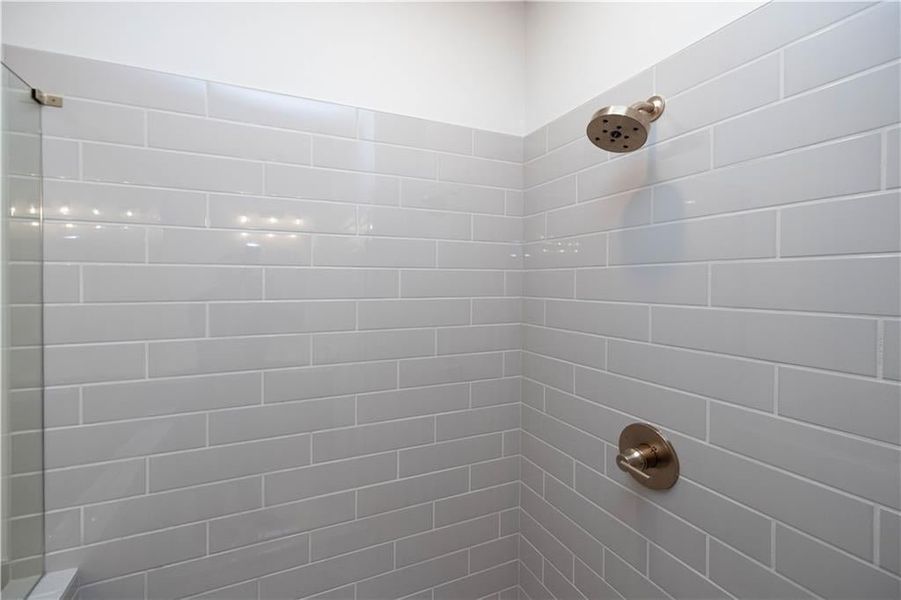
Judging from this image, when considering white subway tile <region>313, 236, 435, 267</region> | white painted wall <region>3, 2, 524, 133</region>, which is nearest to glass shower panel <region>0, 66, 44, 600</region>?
white painted wall <region>3, 2, 524, 133</region>

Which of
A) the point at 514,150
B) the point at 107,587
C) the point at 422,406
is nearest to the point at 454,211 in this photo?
the point at 514,150

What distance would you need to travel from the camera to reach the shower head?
685 millimetres

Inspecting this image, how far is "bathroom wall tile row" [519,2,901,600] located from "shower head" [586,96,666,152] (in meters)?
0.05

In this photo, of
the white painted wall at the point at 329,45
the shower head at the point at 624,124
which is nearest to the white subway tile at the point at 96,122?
the white painted wall at the point at 329,45

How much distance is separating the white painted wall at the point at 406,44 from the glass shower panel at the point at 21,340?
0.60 ft

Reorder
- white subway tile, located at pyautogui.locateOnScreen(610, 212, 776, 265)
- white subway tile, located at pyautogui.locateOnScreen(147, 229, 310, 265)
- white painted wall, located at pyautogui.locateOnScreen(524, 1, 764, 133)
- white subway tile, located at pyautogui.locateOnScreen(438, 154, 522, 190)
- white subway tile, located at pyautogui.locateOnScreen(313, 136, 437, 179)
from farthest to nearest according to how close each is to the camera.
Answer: white subway tile, located at pyautogui.locateOnScreen(438, 154, 522, 190), white subway tile, located at pyautogui.locateOnScreen(313, 136, 437, 179), white subway tile, located at pyautogui.locateOnScreen(147, 229, 310, 265), white painted wall, located at pyautogui.locateOnScreen(524, 1, 764, 133), white subway tile, located at pyautogui.locateOnScreen(610, 212, 776, 265)

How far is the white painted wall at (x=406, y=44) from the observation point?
792 millimetres

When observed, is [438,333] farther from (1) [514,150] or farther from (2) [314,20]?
(2) [314,20]

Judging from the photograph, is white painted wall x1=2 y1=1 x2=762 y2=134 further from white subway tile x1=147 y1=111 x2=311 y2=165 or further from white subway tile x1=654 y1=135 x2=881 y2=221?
white subway tile x1=654 y1=135 x2=881 y2=221

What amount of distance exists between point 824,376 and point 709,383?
17 cm

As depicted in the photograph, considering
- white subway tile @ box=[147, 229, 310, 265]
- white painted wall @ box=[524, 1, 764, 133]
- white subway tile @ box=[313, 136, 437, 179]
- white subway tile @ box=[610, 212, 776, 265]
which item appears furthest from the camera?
white subway tile @ box=[313, 136, 437, 179]

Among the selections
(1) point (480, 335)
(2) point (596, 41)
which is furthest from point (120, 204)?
(2) point (596, 41)

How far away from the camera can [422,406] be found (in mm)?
1102

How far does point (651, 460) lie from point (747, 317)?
354 millimetres
